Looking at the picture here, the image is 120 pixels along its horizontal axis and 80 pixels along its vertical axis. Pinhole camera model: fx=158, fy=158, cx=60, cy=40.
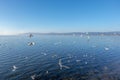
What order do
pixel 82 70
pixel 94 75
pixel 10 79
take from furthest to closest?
pixel 82 70, pixel 94 75, pixel 10 79

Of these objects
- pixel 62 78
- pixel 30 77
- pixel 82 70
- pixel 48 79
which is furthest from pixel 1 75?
pixel 82 70

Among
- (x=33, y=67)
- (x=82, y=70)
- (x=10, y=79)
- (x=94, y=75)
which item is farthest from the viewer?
(x=33, y=67)

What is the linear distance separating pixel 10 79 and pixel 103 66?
27299mm

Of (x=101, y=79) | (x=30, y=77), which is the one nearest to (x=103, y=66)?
(x=101, y=79)

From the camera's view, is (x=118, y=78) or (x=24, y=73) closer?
(x=118, y=78)

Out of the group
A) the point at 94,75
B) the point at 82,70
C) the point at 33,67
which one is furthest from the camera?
the point at 33,67

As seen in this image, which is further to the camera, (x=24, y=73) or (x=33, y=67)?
(x=33, y=67)

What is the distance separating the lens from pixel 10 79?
123 ft

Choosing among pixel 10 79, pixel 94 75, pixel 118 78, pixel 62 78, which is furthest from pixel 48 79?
pixel 118 78

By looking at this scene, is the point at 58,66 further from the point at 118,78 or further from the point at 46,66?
the point at 118,78

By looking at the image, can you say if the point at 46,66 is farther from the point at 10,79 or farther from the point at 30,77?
the point at 10,79

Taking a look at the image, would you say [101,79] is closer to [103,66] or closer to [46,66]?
[103,66]

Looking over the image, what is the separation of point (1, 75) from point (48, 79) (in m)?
12.4

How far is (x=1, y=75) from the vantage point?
1580 inches
